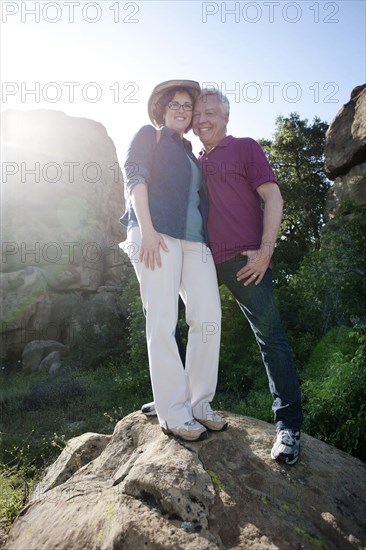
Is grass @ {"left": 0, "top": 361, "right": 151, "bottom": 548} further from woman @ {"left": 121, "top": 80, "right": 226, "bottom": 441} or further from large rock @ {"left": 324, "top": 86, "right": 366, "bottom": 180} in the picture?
large rock @ {"left": 324, "top": 86, "right": 366, "bottom": 180}

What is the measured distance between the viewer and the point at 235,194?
316 cm

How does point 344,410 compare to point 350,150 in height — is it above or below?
below

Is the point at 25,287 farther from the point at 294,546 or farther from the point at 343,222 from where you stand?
the point at 294,546

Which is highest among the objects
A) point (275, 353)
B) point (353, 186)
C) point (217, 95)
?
point (353, 186)

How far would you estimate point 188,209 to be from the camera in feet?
9.86

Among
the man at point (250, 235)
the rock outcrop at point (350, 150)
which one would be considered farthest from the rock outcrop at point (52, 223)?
the man at point (250, 235)

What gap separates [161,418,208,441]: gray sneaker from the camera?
2.83 meters

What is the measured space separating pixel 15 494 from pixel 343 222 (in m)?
9.32

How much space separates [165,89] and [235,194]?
3.07ft

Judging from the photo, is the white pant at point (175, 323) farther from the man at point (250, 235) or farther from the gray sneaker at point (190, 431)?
the man at point (250, 235)

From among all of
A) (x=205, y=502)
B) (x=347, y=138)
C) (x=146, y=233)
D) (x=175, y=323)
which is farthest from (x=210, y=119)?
(x=347, y=138)

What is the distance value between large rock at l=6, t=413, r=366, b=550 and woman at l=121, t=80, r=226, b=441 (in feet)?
0.90

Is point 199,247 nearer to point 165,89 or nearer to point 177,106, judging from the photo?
point 177,106

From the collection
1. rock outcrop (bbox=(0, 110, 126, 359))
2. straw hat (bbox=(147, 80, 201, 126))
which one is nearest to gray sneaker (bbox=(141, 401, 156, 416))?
straw hat (bbox=(147, 80, 201, 126))
